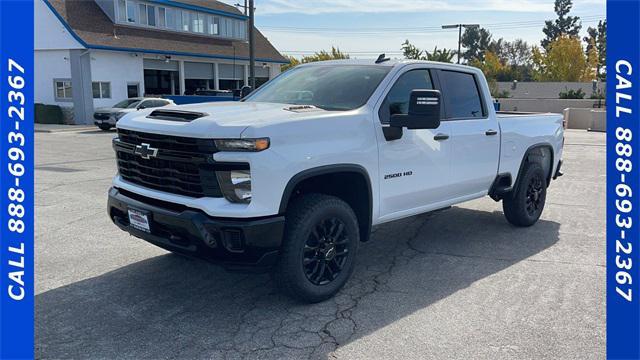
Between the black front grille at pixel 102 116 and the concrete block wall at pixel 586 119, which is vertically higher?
the black front grille at pixel 102 116

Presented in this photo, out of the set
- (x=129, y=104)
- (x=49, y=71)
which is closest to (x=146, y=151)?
(x=129, y=104)

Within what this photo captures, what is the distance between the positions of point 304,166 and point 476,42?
112 m

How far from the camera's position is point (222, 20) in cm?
3850

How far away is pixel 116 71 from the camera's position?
94.8 ft

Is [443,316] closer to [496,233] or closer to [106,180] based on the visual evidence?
[496,233]

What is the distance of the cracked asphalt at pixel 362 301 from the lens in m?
3.72

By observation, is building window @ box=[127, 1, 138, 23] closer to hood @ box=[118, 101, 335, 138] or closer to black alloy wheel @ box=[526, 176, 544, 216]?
black alloy wheel @ box=[526, 176, 544, 216]

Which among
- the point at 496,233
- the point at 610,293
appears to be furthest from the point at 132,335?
the point at 496,233

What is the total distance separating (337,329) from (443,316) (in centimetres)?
84

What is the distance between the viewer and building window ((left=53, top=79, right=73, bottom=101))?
27750 mm

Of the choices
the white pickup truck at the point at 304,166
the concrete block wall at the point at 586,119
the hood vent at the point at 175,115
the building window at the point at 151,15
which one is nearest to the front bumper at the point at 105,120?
the building window at the point at 151,15

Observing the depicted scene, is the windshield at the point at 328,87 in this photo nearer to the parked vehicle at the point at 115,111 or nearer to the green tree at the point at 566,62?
the parked vehicle at the point at 115,111

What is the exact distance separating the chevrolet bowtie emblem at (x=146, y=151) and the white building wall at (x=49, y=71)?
85.4ft

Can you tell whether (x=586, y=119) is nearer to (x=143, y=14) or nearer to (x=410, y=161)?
(x=143, y=14)
